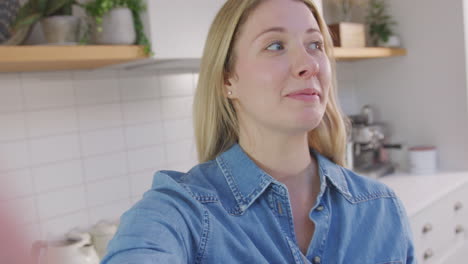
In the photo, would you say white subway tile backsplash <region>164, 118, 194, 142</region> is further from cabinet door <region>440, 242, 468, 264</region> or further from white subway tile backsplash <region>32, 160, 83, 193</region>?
cabinet door <region>440, 242, 468, 264</region>

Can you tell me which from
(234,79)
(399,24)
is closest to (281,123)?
(234,79)

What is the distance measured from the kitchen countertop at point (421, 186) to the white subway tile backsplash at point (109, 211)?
1.13m

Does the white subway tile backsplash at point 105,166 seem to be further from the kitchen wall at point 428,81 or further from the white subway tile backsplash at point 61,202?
the kitchen wall at point 428,81

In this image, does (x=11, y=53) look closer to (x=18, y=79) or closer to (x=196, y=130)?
(x=18, y=79)

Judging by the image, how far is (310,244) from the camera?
83cm

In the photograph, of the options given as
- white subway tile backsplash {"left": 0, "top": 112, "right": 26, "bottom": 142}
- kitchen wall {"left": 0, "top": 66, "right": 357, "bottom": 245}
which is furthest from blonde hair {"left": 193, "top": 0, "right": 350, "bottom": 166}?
white subway tile backsplash {"left": 0, "top": 112, "right": 26, "bottom": 142}

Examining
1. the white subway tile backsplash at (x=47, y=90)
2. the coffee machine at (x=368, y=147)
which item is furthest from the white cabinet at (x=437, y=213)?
the white subway tile backsplash at (x=47, y=90)

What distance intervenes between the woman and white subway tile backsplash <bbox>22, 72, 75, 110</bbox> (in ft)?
2.26

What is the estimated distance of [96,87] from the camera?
157 centimetres

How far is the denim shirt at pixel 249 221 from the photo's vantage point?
659 millimetres

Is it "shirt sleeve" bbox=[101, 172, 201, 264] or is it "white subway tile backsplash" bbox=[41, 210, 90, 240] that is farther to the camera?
"white subway tile backsplash" bbox=[41, 210, 90, 240]

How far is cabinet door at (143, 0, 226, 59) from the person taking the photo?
1.32 m

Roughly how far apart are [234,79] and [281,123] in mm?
155

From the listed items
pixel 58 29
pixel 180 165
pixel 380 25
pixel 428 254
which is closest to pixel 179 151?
pixel 180 165
